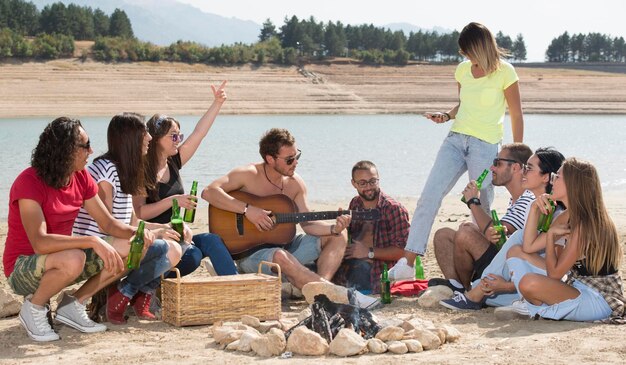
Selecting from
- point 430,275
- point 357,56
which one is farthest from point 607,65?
point 430,275

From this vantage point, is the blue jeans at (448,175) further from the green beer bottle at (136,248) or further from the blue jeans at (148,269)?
the green beer bottle at (136,248)

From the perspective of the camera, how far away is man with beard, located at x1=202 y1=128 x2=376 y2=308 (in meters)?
7.29

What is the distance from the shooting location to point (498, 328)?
20.6 ft

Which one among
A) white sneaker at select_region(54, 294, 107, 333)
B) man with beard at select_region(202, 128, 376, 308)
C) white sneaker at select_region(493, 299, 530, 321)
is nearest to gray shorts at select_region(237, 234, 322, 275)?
man with beard at select_region(202, 128, 376, 308)

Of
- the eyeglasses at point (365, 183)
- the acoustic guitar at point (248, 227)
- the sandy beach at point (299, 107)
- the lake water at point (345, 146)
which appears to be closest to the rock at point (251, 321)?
the sandy beach at point (299, 107)

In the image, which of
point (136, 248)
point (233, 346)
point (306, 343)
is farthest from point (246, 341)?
point (136, 248)

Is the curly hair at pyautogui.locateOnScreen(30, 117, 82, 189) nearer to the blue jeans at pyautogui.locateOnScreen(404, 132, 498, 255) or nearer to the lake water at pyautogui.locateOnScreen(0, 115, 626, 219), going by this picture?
the blue jeans at pyautogui.locateOnScreen(404, 132, 498, 255)

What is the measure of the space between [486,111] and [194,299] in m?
2.86

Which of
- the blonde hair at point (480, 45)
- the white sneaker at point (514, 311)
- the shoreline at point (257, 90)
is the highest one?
the blonde hair at point (480, 45)

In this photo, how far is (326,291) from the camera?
688cm

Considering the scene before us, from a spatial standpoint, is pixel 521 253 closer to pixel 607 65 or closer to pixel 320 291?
pixel 320 291

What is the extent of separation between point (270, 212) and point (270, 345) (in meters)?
1.91

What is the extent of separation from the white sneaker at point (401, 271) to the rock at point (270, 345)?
2.31m

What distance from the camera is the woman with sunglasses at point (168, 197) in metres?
7.00
